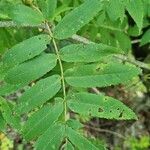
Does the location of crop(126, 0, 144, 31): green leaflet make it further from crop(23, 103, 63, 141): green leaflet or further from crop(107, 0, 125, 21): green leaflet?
crop(23, 103, 63, 141): green leaflet

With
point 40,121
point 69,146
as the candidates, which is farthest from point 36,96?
point 69,146

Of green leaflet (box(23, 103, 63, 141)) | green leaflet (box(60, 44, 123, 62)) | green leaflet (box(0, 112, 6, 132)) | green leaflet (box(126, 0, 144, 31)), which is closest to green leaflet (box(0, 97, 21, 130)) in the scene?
green leaflet (box(0, 112, 6, 132))

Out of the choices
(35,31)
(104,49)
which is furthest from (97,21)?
(104,49)

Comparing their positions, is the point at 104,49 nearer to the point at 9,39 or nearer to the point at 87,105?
the point at 87,105

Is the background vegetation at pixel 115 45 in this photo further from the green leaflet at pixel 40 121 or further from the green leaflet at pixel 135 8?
the green leaflet at pixel 40 121

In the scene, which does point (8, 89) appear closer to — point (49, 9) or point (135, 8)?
point (49, 9)

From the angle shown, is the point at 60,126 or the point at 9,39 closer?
the point at 60,126
